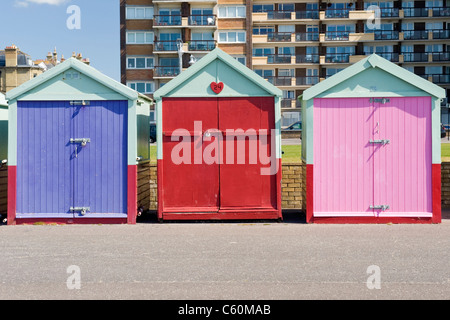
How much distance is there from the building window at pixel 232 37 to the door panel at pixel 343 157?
160 ft

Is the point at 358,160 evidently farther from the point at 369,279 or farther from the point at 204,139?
the point at 369,279

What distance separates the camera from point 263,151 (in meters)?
10.8

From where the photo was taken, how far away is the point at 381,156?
10.6 m

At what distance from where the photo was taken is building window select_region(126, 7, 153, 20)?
57.0 metres

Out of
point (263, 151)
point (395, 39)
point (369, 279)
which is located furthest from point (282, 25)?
point (369, 279)

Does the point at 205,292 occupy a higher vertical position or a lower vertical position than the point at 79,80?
lower

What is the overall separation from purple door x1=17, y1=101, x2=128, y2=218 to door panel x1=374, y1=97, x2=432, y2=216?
14.8 ft

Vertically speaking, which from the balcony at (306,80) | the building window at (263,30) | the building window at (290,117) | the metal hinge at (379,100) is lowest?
the metal hinge at (379,100)

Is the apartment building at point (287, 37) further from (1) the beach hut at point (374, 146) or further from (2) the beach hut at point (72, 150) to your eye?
(1) the beach hut at point (374, 146)

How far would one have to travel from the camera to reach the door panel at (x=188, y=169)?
10844mm

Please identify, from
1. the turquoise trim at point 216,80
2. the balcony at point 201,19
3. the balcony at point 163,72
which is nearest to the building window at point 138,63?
the balcony at point 163,72

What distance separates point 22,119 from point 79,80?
123 centimetres

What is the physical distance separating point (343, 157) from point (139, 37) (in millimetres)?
49099
